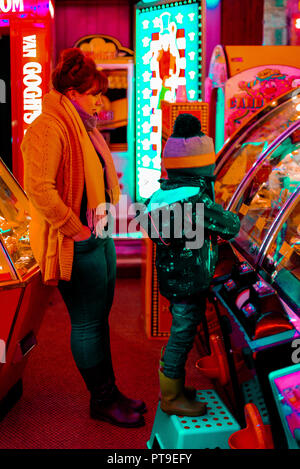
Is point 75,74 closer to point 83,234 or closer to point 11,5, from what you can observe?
point 83,234

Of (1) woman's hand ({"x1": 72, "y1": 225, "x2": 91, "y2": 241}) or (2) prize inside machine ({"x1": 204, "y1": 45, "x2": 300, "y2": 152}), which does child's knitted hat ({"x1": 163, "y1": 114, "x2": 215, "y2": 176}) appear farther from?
(2) prize inside machine ({"x1": 204, "y1": 45, "x2": 300, "y2": 152})

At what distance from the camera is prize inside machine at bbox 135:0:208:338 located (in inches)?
132

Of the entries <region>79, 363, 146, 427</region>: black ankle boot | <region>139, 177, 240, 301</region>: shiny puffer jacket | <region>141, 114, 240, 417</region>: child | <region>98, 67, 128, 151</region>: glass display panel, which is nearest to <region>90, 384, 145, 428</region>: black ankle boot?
<region>79, 363, 146, 427</region>: black ankle boot

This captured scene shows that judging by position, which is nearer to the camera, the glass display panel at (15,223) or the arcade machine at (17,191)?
the arcade machine at (17,191)

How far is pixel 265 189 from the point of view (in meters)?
2.58

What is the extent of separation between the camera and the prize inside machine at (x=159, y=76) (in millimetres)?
3344

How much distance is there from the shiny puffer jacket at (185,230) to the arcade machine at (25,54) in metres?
1.83

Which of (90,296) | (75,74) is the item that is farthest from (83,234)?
(75,74)

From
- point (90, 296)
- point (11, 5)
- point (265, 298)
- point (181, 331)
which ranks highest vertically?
point (11, 5)

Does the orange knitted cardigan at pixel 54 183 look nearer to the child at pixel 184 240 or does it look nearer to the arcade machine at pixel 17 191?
the arcade machine at pixel 17 191

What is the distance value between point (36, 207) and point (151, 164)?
3.08 meters

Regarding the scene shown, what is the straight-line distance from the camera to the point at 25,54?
11.9 ft

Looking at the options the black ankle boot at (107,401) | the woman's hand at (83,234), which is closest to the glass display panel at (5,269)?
the woman's hand at (83,234)

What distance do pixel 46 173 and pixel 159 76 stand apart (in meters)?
2.83
